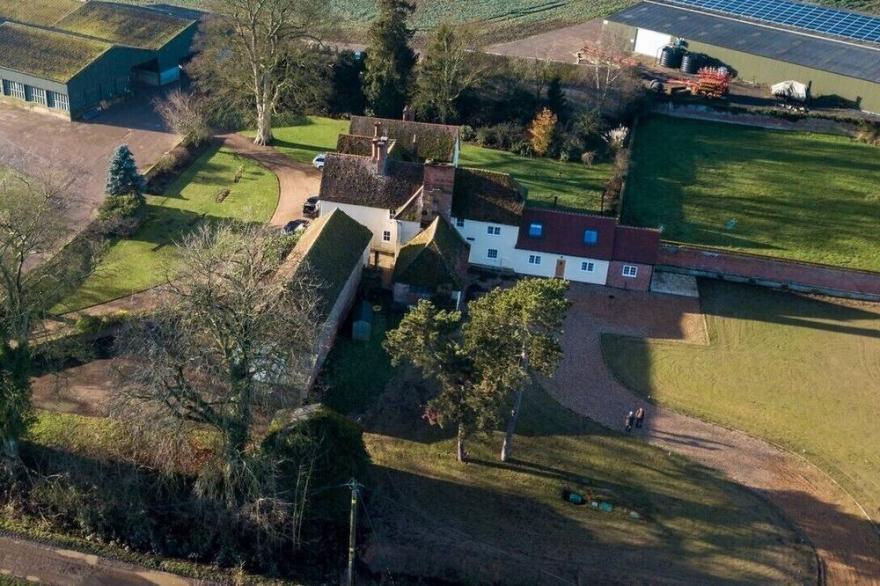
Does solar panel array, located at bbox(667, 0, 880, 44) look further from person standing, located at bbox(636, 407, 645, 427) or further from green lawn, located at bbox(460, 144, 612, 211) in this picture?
person standing, located at bbox(636, 407, 645, 427)

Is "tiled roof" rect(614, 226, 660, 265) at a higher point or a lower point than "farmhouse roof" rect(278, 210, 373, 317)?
higher

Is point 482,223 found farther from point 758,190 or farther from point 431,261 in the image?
point 758,190

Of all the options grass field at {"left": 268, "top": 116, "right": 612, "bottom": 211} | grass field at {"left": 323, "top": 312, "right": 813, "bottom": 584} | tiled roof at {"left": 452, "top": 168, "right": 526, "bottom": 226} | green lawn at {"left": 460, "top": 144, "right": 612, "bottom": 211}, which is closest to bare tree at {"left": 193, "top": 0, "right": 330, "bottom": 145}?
grass field at {"left": 268, "top": 116, "right": 612, "bottom": 211}

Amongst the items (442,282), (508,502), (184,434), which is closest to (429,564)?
(508,502)

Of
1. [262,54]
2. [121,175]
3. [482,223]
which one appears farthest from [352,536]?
[262,54]

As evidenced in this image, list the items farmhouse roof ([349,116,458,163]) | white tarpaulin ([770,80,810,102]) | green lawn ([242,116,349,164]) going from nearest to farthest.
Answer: farmhouse roof ([349,116,458,163])
green lawn ([242,116,349,164])
white tarpaulin ([770,80,810,102])
